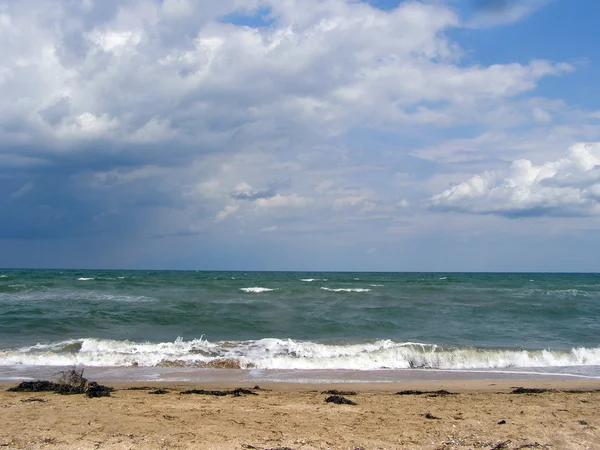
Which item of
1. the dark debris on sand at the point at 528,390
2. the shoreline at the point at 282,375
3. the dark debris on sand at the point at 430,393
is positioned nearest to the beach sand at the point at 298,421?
the dark debris on sand at the point at 430,393

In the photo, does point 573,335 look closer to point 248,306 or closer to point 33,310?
point 248,306

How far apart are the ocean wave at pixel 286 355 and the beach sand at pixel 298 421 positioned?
384cm

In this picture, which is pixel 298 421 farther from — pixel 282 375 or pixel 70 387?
pixel 282 375

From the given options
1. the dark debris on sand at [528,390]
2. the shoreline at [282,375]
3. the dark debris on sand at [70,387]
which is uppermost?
the dark debris on sand at [70,387]

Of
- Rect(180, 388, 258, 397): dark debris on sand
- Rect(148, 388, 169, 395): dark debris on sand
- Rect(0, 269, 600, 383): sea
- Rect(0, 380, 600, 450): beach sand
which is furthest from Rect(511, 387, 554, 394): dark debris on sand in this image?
Rect(148, 388, 169, 395): dark debris on sand

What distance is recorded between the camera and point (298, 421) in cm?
676

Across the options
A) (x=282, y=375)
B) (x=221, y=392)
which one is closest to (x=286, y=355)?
(x=282, y=375)

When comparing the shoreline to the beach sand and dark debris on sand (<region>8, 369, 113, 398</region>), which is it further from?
the beach sand

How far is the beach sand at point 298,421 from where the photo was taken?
5.83 m

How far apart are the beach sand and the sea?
280 centimetres

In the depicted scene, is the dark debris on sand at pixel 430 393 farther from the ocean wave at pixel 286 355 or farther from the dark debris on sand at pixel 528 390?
the ocean wave at pixel 286 355

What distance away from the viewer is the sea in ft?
39.8

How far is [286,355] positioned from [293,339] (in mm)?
2500

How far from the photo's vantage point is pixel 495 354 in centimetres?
1392
